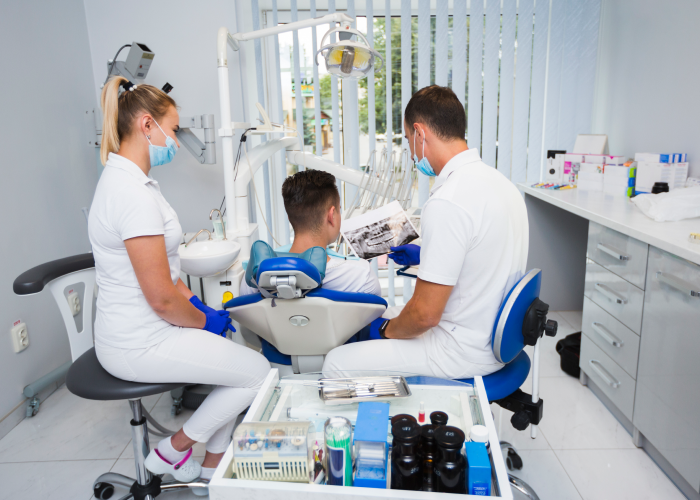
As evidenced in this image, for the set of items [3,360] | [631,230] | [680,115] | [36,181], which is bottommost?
[3,360]

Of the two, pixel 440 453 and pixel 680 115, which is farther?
pixel 680 115

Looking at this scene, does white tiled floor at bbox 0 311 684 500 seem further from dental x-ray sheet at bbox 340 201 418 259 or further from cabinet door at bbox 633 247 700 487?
dental x-ray sheet at bbox 340 201 418 259

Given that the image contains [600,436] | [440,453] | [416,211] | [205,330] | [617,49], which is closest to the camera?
[440,453]

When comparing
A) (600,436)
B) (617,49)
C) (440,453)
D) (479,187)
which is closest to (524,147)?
(617,49)

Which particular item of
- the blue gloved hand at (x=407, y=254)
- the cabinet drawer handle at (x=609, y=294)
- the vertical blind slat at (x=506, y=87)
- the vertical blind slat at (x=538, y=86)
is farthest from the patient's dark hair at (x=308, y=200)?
the vertical blind slat at (x=538, y=86)

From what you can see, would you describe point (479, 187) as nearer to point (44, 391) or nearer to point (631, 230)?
point (631, 230)

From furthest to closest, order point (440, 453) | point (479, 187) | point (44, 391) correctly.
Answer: point (44, 391) < point (479, 187) < point (440, 453)

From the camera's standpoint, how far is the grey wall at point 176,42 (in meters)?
2.57

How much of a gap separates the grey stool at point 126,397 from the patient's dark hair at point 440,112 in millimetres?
1002

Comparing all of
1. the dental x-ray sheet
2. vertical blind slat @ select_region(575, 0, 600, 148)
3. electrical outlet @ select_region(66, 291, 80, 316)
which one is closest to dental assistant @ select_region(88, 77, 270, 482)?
the dental x-ray sheet

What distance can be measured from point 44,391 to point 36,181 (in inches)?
37.4

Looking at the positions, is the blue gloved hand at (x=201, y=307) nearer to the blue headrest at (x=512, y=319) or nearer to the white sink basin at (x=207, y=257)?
the white sink basin at (x=207, y=257)

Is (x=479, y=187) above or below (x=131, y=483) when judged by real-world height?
above

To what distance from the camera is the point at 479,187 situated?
121cm
